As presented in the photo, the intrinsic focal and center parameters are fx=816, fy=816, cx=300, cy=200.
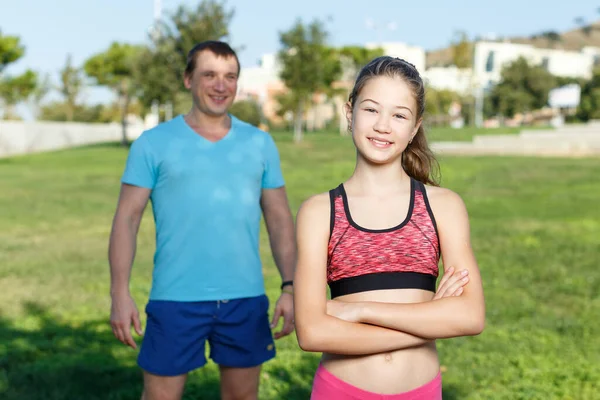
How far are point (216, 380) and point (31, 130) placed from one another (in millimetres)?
50988

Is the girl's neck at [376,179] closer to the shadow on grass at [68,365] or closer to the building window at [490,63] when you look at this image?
the shadow on grass at [68,365]

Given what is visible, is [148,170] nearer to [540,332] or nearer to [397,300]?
[397,300]

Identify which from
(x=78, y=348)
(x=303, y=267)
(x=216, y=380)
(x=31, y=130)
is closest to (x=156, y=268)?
(x=303, y=267)

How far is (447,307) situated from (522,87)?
81.0 m

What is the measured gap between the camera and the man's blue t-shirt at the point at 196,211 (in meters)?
3.88

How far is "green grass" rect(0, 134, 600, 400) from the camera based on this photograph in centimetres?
623

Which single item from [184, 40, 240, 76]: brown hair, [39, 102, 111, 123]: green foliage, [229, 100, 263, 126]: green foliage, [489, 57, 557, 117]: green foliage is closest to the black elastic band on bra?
[184, 40, 240, 76]: brown hair

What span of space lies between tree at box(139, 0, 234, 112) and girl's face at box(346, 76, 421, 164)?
31.1 meters

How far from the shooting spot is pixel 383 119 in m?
2.56

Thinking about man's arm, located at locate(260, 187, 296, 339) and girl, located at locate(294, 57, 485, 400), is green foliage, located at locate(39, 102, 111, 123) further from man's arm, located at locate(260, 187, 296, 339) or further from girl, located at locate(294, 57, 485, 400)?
girl, located at locate(294, 57, 485, 400)

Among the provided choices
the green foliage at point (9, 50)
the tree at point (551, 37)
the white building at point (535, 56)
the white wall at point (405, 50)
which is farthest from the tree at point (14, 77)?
the tree at point (551, 37)

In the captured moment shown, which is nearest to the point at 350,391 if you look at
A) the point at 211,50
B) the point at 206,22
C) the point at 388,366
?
the point at 388,366

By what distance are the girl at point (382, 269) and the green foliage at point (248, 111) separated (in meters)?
46.8

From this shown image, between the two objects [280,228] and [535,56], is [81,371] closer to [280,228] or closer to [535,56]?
[280,228]
